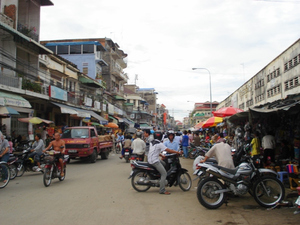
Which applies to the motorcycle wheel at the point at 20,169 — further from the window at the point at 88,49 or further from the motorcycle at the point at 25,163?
the window at the point at 88,49

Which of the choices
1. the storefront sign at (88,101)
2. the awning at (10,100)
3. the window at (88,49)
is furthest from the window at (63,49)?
the awning at (10,100)

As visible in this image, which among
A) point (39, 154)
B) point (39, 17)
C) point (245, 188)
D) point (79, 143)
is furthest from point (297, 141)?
point (39, 17)

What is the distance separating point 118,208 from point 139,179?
1874mm

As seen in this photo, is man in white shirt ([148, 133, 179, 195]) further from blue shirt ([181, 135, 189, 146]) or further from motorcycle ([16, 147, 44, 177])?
blue shirt ([181, 135, 189, 146])

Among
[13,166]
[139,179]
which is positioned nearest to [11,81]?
[13,166]

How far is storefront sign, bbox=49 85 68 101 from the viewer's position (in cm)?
2223

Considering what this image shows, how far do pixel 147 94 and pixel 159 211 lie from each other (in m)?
103

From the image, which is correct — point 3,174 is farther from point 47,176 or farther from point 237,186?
point 237,186

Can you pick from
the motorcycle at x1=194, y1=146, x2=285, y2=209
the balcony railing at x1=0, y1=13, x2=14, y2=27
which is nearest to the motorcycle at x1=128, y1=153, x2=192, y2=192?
the motorcycle at x1=194, y1=146, x2=285, y2=209

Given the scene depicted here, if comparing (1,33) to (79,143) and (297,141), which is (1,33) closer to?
(79,143)

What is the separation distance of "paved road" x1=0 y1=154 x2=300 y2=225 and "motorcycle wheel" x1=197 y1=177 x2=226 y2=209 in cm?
17

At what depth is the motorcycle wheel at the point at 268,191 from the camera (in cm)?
630

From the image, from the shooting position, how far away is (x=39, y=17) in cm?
2317

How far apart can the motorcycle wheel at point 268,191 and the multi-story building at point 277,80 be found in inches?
528
